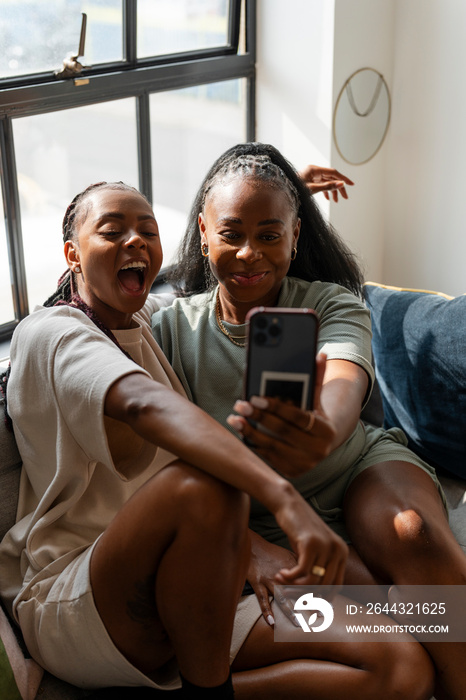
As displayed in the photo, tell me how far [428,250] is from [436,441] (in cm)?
131

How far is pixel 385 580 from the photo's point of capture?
1.50 metres

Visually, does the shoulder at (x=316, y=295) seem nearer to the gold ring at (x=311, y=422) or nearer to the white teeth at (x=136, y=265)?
the white teeth at (x=136, y=265)

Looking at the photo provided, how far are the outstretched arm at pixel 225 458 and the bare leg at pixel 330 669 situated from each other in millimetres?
316

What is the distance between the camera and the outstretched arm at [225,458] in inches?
41.7

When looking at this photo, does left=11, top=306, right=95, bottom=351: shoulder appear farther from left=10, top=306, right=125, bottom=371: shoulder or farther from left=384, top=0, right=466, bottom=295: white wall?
left=384, top=0, right=466, bottom=295: white wall

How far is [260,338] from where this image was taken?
108cm

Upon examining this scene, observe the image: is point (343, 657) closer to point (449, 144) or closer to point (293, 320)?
point (293, 320)

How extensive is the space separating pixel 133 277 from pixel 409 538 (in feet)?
2.26

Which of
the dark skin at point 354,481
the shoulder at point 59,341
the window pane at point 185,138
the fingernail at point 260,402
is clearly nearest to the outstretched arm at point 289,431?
the fingernail at point 260,402

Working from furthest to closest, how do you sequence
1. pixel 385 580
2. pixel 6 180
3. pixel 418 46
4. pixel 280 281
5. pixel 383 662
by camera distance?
pixel 418 46, pixel 6 180, pixel 280 281, pixel 385 580, pixel 383 662

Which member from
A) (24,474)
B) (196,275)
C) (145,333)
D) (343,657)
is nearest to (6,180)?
(196,275)

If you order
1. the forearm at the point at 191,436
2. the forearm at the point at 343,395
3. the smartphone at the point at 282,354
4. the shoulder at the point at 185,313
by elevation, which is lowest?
the shoulder at the point at 185,313

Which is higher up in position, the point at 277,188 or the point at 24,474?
the point at 277,188

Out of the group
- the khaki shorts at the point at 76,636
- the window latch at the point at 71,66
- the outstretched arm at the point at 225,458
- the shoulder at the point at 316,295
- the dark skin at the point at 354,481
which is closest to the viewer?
the outstretched arm at the point at 225,458
